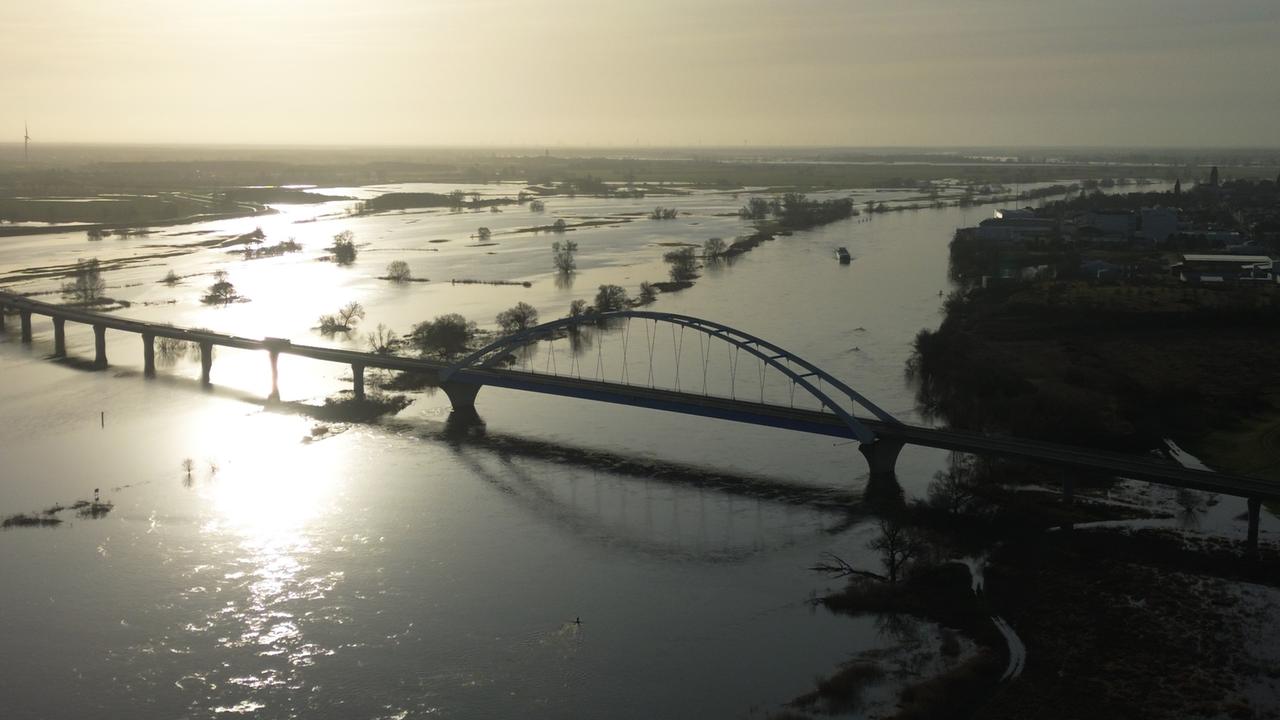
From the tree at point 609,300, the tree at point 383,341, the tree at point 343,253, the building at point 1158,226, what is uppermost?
the building at point 1158,226

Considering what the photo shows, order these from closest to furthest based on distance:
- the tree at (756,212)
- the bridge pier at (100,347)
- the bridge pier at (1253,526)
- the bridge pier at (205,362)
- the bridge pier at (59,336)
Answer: the bridge pier at (1253,526) < the bridge pier at (205,362) < the bridge pier at (100,347) < the bridge pier at (59,336) < the tree at (756,212)

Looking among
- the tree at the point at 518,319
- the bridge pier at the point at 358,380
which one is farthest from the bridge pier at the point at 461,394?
the tree at the point at 518,319

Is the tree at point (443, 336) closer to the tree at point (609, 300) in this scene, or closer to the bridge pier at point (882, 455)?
the tree at point (609, 300)

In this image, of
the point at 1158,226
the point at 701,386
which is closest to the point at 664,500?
the point at 701,386

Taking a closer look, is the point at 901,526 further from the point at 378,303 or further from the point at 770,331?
the point at 378,303

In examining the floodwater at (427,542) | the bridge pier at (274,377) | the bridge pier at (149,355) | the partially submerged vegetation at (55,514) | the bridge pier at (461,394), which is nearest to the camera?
the floodwater at (427,542)

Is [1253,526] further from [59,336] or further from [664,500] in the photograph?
[59,336]

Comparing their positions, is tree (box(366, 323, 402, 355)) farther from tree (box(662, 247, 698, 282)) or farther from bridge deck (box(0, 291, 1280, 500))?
tree (box(662, 247, 698, 282))
